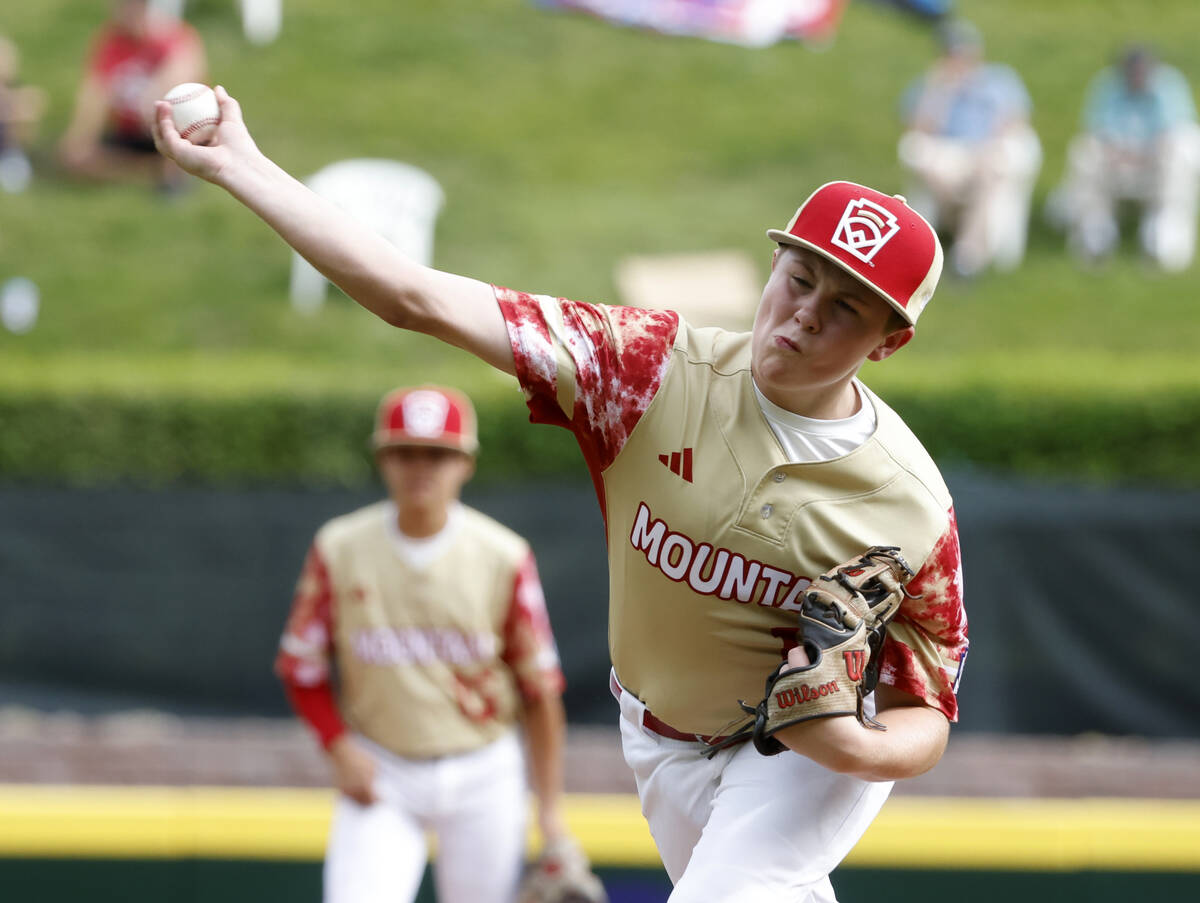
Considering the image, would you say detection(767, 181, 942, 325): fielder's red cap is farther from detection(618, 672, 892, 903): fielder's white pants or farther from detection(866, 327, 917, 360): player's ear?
detection(618, 672, 892, 903): fielder's white pants

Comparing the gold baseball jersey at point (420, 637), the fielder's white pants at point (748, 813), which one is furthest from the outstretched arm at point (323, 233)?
the gold baseball jersey at point (420, 637)

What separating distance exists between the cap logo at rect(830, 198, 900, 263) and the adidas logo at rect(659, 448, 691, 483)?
497 millimetres

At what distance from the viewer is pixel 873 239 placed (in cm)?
251

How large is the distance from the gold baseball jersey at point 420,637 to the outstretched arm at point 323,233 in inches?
106

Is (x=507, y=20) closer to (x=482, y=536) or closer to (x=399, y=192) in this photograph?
(x=399, y=192)

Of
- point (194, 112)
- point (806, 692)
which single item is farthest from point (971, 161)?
point (194, 112)

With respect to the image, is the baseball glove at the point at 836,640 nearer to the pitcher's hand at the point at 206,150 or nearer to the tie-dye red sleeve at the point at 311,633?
the pitcher's hand at the point at 206,150

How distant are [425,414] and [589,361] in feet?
7.79

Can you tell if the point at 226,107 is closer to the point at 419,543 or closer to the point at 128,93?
the point at 419,543

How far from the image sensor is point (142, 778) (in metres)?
7.77

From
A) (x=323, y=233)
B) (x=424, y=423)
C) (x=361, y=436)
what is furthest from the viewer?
(x=361, y=436)

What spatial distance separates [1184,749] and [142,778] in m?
6.22

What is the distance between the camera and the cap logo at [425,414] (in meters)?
4.89

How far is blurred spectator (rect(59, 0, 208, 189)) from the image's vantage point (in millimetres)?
12844
